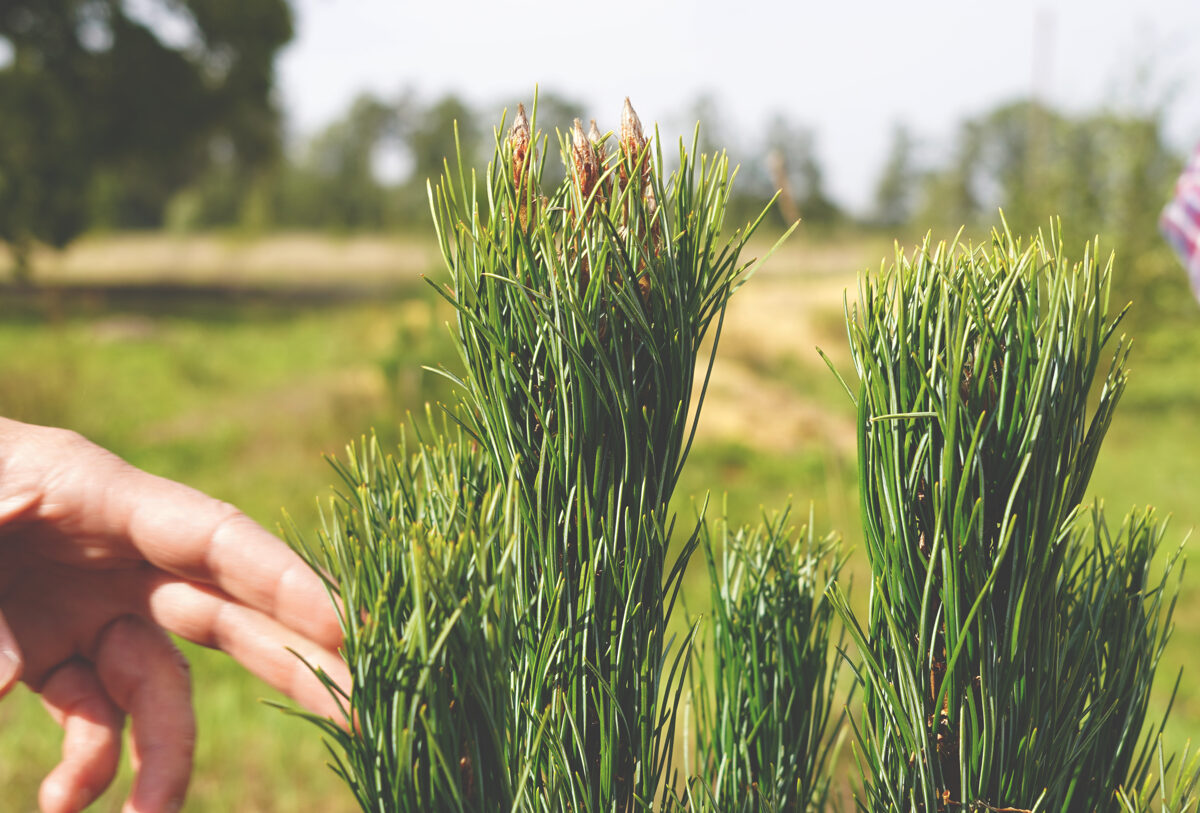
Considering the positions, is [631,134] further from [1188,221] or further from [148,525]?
[1188,221]

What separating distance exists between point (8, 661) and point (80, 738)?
0.39 metres

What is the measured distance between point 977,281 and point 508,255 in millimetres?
471

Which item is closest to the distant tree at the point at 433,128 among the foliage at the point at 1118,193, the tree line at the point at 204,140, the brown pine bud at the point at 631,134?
the tree line at the point at 204,140

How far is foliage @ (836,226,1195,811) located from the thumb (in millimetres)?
905

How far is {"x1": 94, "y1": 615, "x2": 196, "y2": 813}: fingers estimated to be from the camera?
3.85 ft

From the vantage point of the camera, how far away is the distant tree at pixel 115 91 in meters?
15.6

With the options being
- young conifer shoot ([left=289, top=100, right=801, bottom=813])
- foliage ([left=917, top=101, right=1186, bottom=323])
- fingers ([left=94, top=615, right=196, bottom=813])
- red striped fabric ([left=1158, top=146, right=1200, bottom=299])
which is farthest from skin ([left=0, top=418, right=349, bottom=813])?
foliage ([left=917, top=101, right=1186, bottom=323])

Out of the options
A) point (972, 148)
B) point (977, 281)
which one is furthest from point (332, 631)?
point (972, 148)

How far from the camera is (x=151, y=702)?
1252 millimetres

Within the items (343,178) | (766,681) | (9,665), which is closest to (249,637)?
(9,665)

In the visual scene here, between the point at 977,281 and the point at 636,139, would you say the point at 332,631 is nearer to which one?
the point at 636,139

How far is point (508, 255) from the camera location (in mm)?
824

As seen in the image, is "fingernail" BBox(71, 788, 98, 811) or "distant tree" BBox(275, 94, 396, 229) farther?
"distant tree" BBox(275, 94, 396, 229)

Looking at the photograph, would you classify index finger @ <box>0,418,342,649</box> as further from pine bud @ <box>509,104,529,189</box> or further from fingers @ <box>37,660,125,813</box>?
pine bud @ <box>509,104,529,189</box>
